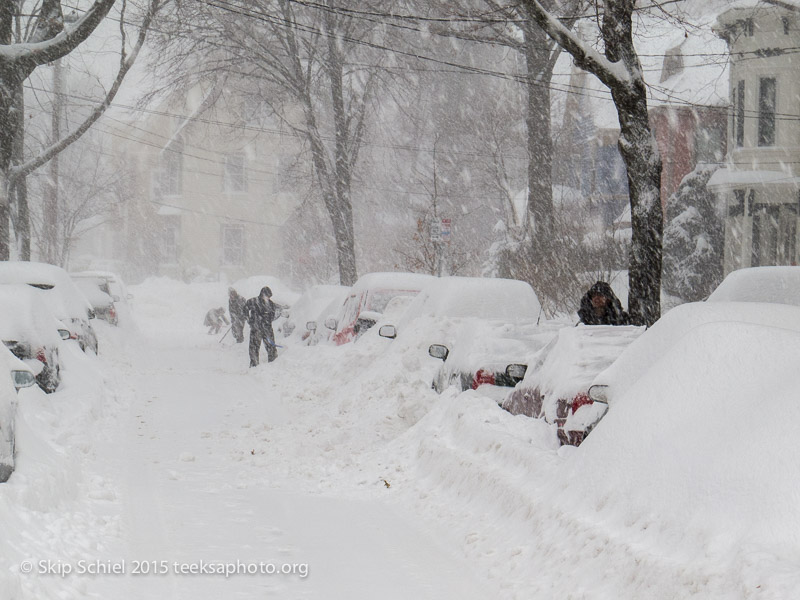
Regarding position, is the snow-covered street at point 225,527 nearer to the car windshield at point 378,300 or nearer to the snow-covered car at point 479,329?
the snow-covered car at point 479,329

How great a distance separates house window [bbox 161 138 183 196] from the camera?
5531 centimetres

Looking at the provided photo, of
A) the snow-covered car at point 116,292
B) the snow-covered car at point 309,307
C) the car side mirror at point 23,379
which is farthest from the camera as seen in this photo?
the snow-covered car at point 116,292

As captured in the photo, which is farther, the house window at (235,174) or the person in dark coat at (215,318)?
the house window at (235,174)

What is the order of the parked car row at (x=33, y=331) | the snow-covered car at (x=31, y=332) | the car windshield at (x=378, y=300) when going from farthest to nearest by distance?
the car windshield at (x=378, y=300) → the snow-covered car at (x=31, y=332) → the parked car row at (x=33, y=331)

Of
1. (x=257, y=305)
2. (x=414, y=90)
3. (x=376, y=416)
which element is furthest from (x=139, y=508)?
(x=414, y=90)

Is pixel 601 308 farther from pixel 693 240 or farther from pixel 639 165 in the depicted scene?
pixel 693 240

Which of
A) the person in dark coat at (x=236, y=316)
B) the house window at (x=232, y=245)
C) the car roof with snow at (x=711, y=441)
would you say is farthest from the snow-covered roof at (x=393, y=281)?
the house window at (x=232, y=245)

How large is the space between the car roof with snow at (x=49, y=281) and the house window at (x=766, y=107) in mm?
20667

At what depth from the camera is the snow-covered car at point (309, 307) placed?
73.4 feet

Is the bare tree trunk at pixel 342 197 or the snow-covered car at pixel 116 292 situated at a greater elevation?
the bare tree trunk at pixel 342 197

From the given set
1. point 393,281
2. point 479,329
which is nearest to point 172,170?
point 393,281

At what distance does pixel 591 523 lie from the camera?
17.0ft

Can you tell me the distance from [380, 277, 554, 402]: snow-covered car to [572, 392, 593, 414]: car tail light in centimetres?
211

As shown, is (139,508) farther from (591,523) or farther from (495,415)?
(591,523)
